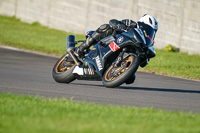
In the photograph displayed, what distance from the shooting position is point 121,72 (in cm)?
838

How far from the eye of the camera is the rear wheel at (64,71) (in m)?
9.18

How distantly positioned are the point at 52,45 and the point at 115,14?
394 centimetres

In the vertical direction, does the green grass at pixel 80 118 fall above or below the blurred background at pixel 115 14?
below

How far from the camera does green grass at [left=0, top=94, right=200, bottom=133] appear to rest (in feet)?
15.5

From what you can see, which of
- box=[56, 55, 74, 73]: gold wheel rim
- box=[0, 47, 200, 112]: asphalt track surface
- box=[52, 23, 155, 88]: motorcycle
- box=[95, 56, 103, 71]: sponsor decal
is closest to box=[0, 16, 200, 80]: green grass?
box=[0, 47, 200, 112]: asphalt track surface

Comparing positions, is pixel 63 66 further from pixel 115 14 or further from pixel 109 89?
pixel 115 14

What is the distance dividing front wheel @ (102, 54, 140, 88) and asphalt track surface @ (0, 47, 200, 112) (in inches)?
7.8

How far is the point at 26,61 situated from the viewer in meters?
13.8

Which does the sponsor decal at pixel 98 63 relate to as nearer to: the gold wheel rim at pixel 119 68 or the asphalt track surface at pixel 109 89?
the gold wheel rim at pixel 119 68

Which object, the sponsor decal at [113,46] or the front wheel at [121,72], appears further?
the sponsor decal at [113,46]

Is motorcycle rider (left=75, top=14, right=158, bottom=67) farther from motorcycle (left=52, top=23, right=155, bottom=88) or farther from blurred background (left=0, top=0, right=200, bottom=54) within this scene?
blurred background (left=0, top=0, right=200, bottom=54)

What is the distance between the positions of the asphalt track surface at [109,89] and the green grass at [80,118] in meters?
0.94

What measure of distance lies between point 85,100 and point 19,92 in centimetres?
118

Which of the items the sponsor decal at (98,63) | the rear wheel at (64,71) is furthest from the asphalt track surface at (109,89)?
the sponsor decal at (98,63)
